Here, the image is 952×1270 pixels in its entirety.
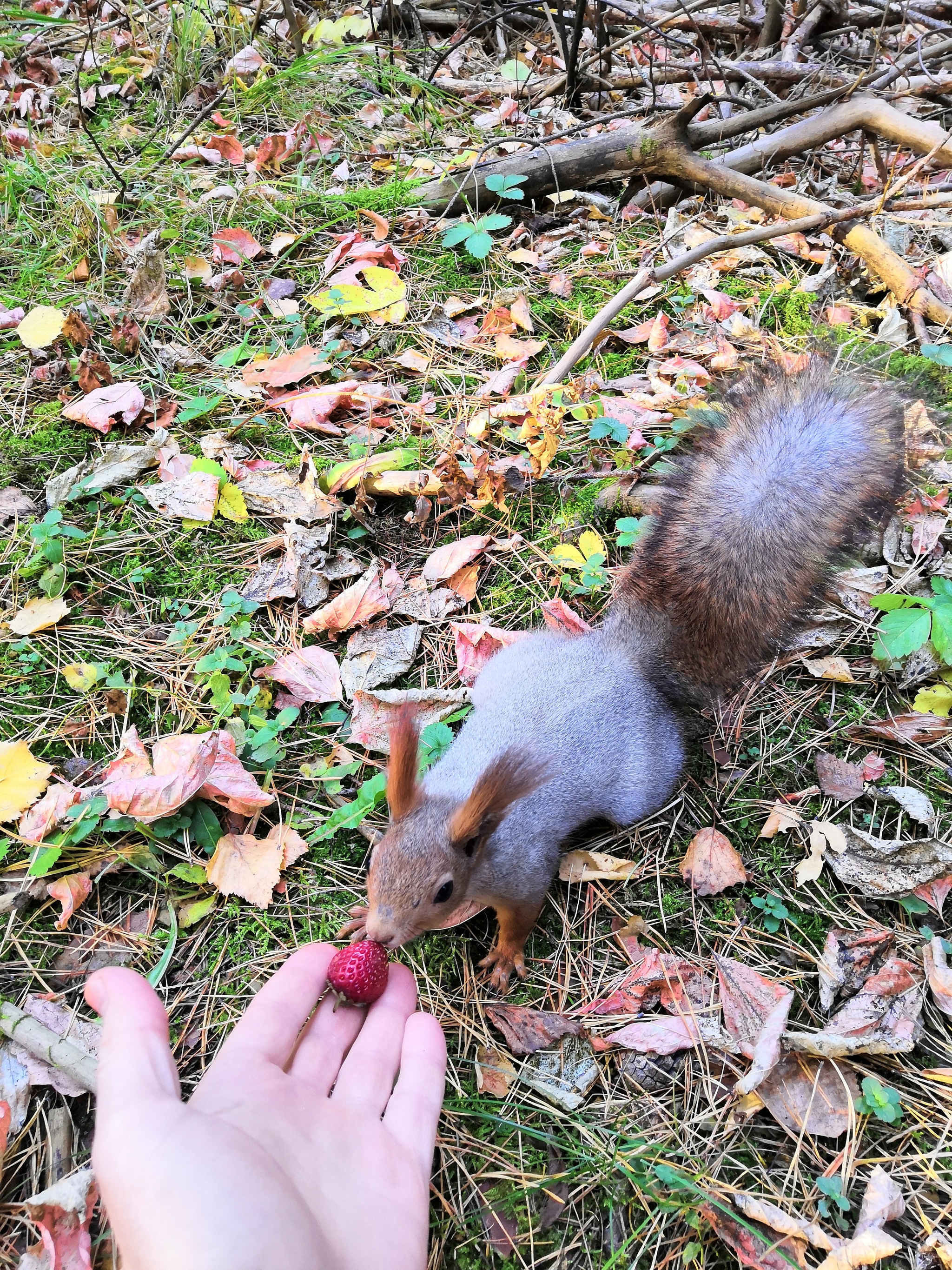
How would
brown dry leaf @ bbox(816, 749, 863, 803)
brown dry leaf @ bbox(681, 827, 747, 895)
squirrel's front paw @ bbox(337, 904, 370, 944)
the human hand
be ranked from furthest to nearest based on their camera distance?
brown dry leaf @ bbox(816, 749, 863, 803) → brown dry leaf @ bbox(681, 827, 747, 895) → squirrel's front paw @ bbox(337, 904, 370, 944) → the human hand

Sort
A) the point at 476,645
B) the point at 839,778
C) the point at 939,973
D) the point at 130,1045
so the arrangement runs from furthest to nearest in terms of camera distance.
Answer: the point at 476,645, the point at 839,778, the point at 939,973, the point at 130,1045

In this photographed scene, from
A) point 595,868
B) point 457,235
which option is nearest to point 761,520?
point 595,868

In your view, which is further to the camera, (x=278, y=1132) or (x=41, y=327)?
(x=41, y=327)

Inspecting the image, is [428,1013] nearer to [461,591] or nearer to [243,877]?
[243,877]

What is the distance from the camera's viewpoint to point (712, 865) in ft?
6.36

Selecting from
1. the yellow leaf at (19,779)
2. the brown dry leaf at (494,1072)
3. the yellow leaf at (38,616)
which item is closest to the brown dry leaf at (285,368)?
the yellow leaf at (38,616)

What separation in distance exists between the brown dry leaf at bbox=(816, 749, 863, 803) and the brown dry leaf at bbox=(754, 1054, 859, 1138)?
0.62 metres

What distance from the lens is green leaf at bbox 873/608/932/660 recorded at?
1986mm

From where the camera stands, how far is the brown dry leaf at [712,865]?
75.3 inches

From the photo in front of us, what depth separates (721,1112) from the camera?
63.3 inches

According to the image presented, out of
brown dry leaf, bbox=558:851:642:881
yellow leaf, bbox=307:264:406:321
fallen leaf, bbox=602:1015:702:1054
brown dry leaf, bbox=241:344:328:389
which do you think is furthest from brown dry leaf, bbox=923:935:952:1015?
yellow leaf, bbox=307:264:406:321

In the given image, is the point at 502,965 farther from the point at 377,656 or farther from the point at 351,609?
the point at 351,609

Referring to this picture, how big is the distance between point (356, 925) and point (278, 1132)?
504 millimetres

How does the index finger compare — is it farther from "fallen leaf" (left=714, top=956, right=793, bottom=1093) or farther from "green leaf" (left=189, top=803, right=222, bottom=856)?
"fallen leaf" (left=714, top=956, right=793, bottom=1093)
